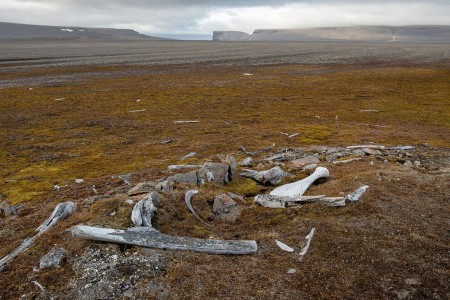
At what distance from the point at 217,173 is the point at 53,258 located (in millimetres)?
5475

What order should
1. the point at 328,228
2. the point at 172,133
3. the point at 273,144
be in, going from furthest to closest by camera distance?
the point at 172,133
the point at 273,144
the point at 328,228

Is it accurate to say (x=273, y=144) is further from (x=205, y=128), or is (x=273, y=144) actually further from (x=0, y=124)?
(x=0, y=124)

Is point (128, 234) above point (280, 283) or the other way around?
above

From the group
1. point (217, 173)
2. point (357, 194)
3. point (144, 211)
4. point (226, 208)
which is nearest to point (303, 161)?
point (217, 173)

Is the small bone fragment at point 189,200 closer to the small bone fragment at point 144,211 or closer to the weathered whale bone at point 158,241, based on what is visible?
the small bone fragment at point 144,211

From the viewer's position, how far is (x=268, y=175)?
1155cm

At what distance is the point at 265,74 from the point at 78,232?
50.7 meters

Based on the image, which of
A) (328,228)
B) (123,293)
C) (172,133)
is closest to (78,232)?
(123,293)

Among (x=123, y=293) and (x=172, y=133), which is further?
(x=172, y=133)

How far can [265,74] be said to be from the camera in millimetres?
55656

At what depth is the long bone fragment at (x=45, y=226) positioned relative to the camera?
296 inches

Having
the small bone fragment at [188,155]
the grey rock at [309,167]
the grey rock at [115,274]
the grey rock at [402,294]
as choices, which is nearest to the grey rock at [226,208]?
the grey rock at [115,274]

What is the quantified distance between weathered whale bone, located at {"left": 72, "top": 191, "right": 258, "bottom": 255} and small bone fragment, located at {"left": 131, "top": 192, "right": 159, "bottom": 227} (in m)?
0.16

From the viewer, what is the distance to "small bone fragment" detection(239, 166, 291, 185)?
452 inches
